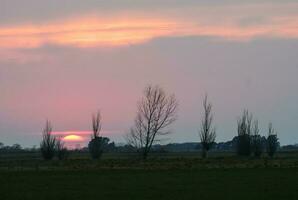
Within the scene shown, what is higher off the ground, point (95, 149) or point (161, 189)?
point (95, 149)

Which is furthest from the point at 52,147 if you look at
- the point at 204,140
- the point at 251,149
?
the point at 251,149

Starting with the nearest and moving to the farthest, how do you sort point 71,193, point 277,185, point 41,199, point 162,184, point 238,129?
point 41,199 < point 71,193 < point 277,185 < point 162,184 < point 238,129

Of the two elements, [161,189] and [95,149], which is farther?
[95,149]

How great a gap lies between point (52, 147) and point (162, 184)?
55.9 metres

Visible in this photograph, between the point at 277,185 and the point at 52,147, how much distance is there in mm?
59819

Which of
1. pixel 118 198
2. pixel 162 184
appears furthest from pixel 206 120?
pixel 118 198

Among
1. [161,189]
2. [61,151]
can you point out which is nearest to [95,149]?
[61,151]

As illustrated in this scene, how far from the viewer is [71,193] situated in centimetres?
2641

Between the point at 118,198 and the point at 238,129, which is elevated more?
the point at 238,129

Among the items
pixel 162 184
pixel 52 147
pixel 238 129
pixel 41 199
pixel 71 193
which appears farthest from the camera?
pixel 238 129

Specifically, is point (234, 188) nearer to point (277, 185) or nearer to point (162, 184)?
point (277, 185)

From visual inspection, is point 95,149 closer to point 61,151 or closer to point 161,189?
point 61,151

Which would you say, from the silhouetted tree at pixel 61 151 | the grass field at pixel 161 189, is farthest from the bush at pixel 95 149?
the grass field at pixel 161 189

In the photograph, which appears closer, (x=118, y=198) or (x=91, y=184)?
(x=118, y=198)
